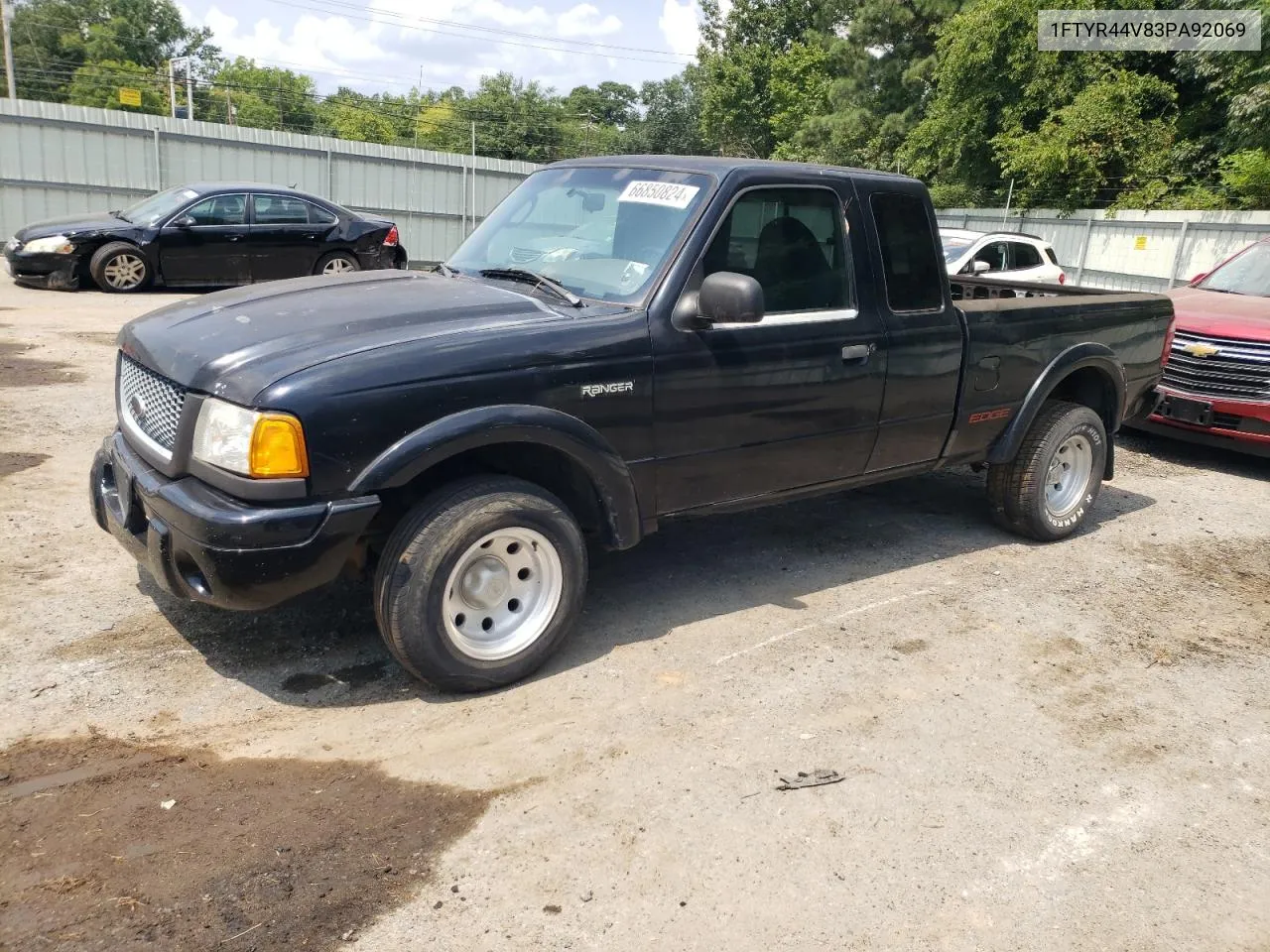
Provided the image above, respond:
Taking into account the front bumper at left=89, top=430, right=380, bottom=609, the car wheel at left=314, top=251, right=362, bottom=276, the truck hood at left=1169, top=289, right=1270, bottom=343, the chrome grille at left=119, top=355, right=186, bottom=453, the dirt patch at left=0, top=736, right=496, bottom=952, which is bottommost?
the dirt patch at left=0, top=736, right=496, bottom=952

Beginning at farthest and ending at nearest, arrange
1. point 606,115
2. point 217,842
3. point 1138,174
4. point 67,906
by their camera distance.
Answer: point 606,115
point 1138,174
point 217,842
point 67,906

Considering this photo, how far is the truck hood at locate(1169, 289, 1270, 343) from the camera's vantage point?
780 centimetres

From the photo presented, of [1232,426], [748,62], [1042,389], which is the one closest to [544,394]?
[1042,389]

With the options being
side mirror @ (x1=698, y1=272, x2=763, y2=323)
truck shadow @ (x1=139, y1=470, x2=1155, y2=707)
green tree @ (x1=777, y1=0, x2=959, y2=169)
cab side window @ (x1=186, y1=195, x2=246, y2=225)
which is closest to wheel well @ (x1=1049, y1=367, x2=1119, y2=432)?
truck shadow @ (x1=139, y1=470, x2=1155, y2=707)

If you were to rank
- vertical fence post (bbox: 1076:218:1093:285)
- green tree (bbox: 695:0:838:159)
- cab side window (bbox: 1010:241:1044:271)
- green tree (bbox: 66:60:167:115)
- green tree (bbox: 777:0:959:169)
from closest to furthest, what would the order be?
cab side window (bbox: 1010:241:1044:271), vertical fence post (bbox: 1076:218:1093:285), green tree (bbox: 777:0:959:169), green tree (bbox: 695:0:838:159), green tree (bbox: 66:60:167:115)

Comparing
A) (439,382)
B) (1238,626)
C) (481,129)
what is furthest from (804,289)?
(481,129)

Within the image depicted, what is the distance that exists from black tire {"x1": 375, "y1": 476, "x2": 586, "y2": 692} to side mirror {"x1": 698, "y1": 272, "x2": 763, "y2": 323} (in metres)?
0.99

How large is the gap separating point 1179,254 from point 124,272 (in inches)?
679

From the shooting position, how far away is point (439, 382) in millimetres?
3508

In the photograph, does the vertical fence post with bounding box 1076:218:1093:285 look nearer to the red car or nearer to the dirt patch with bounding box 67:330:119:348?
the red car

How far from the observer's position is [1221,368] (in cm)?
786

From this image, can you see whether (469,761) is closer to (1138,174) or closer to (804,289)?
(804,289)

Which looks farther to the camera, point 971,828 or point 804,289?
point 804,289

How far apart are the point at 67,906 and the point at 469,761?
122 cm
